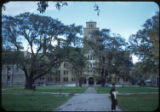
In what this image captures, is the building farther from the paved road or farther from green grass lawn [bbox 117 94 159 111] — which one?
green grass lawn [bbox 117 94 159 111]

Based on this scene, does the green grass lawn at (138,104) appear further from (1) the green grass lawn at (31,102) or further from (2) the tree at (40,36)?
(2) the tree at (40,36)

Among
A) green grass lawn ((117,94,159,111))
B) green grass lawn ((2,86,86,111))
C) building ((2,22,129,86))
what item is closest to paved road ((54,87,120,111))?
green grass lawn ((2,86,86,111))

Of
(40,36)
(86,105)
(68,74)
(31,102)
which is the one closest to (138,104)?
(86,105)

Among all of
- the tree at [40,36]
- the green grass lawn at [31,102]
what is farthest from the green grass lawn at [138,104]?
the tree at [40,36]

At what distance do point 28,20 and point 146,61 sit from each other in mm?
17911

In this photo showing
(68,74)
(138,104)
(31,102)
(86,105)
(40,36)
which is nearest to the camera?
(86,105)

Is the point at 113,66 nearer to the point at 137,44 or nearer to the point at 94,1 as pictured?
the point at 137,44

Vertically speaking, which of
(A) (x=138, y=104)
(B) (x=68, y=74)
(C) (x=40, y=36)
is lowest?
(A) (x=138, y=104)

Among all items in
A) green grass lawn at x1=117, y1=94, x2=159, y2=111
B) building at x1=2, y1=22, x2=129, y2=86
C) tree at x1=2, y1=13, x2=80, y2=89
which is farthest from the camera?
building at x1=2, y1=22, x2=129, y2=86

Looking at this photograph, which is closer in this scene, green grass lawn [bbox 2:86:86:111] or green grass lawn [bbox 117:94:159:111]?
green grass lawn [bbox 2:86:86:111]

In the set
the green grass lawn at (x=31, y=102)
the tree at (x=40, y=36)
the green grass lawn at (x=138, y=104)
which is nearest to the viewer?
the green grass lawn at (x=31, y=102)

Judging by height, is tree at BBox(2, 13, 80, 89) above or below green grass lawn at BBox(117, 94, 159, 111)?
above

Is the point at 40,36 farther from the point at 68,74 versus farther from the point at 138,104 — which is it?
the point at 68,74

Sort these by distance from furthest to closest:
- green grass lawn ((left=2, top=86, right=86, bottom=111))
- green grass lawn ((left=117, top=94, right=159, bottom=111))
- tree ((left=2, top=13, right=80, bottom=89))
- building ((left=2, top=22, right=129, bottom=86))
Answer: building ((left=2, top=22, right=129, bottom=86)) → tree ((left=2, top=13, right=80, bottom=89)) → green grass lawn ((left=117, top=94, right=159, bottom=111)) → green grass lawn ((left=2, top=86, right=86, bottom=111))
